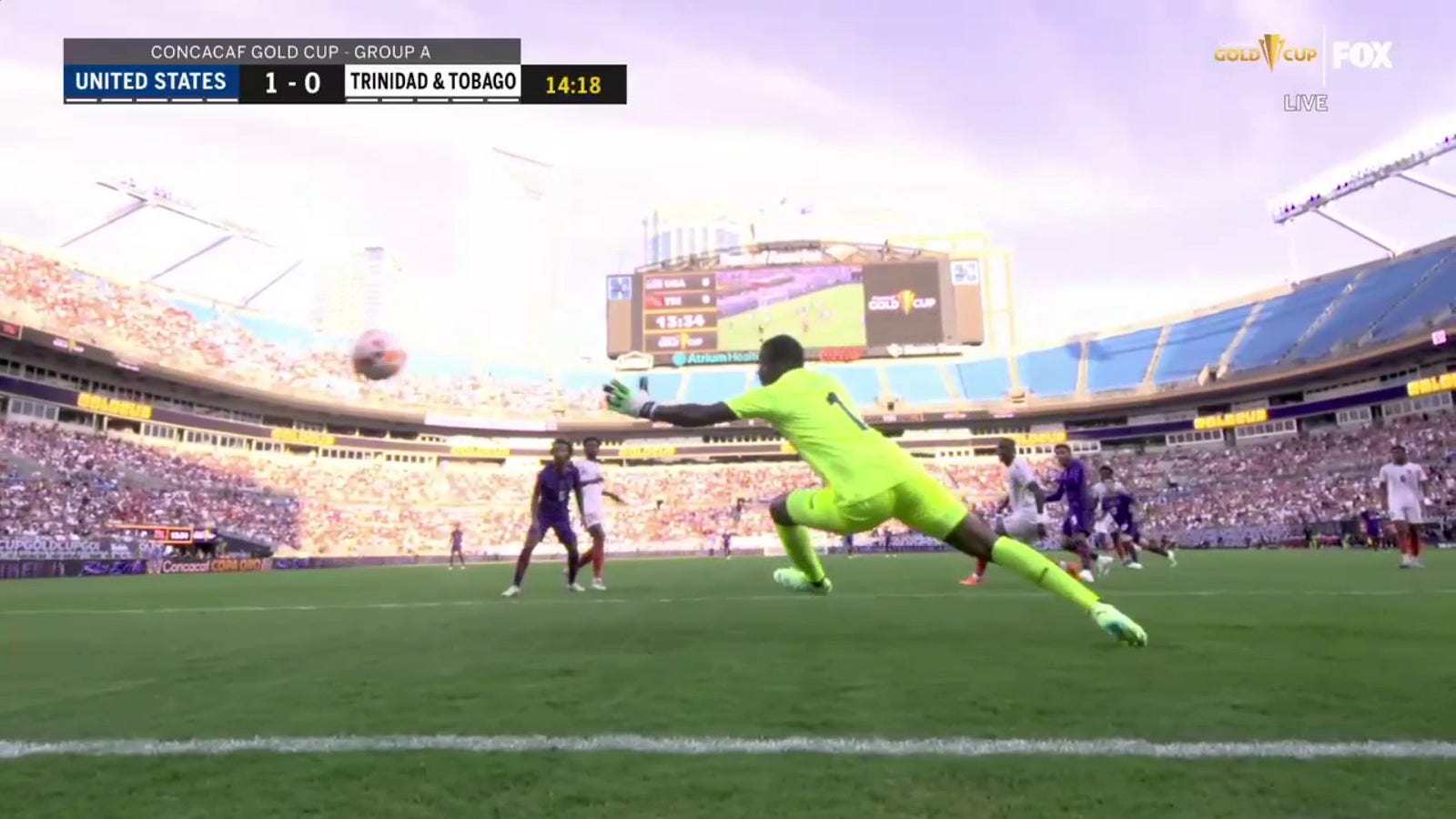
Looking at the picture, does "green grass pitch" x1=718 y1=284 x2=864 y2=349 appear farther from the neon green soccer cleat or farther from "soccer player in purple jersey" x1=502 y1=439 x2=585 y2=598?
the neon green soccer cleat

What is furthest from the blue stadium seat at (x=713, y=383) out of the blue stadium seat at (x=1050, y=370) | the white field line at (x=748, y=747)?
the white field line at (x=748, y=747)

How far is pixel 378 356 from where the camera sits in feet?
66.0

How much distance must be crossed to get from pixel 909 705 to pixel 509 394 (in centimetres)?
6476

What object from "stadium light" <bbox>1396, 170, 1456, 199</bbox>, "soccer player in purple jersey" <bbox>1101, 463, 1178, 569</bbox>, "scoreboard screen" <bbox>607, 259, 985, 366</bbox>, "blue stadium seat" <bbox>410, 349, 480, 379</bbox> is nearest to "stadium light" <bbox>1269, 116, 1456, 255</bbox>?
"stadium light" <bbox>1396, 170, 1456, 199</bbox>

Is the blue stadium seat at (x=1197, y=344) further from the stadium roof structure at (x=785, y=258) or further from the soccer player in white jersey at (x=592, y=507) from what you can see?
the soccer player in white jersey at (x=592, y=507)

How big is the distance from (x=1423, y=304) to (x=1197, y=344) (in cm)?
1402

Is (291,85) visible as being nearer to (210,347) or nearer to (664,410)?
(664,410)

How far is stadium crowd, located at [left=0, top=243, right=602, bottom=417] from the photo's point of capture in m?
43.4

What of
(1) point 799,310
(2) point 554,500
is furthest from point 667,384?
(2) point 554,500

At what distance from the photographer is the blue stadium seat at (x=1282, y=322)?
5162 centimetres

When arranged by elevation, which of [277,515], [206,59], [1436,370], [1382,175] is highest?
[1382,175]

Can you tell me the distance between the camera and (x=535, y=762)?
286 centimetres

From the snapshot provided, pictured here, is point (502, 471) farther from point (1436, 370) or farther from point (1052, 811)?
point (1052, 811)

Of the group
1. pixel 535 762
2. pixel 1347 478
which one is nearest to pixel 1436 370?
pixel 1347 478
